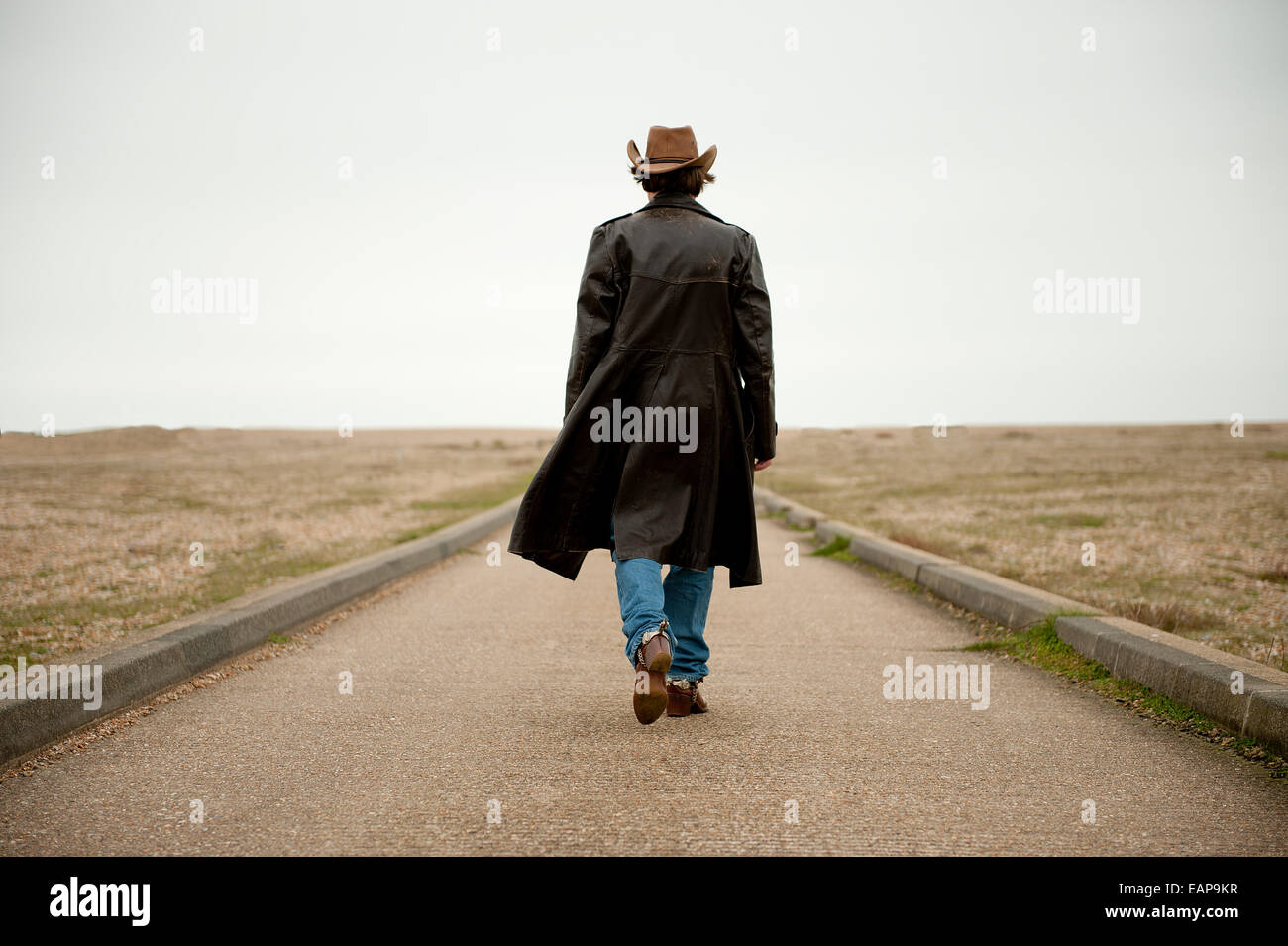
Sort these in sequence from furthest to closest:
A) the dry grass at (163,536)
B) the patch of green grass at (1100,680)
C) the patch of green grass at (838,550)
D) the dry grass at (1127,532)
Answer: the patch of green grass at (838,550) < the dry grass at (1127,532) < the dry grass at (163,536) < the patch of green grass at (1100,680)

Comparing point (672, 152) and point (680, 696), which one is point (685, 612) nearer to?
point (680, 696)

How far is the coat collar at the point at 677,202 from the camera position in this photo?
4.47 meters

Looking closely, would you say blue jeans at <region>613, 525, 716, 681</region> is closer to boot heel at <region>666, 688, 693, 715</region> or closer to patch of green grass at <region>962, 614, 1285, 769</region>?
boot heel at <region>666, 688, 693, 715</region>

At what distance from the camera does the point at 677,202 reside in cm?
448

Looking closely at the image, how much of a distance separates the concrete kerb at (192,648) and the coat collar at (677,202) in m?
3.10

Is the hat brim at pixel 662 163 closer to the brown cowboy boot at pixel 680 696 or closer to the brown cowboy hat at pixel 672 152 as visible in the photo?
the brown cowboy hat at pixel 672 152

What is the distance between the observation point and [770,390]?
4.50 metres

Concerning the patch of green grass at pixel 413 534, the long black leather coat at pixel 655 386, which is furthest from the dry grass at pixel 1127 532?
the patch of green grass at pixel 413 534

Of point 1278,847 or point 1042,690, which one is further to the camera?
point 1042,690

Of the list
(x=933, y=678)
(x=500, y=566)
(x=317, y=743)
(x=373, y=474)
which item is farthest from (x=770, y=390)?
(x=373, y=474)

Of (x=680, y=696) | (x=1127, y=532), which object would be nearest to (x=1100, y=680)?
(x=680, y=696)

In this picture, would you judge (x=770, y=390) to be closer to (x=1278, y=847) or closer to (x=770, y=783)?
(x=770, y=783)

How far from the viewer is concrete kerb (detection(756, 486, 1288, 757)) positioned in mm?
4023

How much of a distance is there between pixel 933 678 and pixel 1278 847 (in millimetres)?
2487
